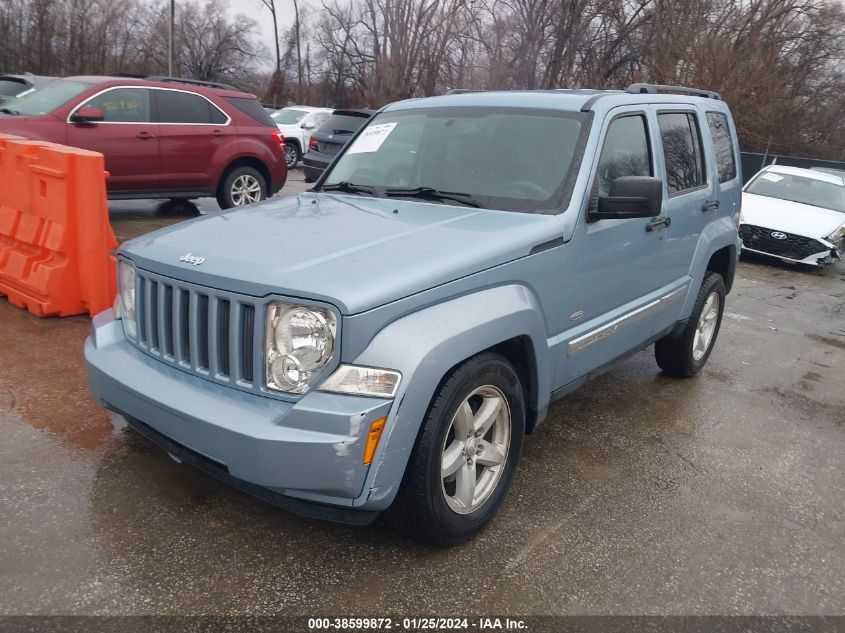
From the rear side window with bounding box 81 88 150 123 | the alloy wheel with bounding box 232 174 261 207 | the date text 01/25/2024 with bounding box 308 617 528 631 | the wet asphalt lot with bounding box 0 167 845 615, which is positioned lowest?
the date text 01/25/2024 with bounding box 308 617 528 631

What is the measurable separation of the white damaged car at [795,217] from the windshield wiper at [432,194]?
8.77 m

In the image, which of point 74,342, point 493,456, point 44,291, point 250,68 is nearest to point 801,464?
point 493,456

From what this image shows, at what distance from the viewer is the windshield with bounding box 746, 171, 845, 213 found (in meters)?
11.9

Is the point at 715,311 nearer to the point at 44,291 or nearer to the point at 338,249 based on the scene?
the point at 338,249

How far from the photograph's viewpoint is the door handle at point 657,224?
401cm

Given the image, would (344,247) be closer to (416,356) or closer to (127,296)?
(416,356)

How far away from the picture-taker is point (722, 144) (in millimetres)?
5246

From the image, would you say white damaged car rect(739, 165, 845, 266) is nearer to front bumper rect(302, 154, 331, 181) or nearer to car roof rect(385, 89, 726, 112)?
car roof rect(385, 89, 726, 112)

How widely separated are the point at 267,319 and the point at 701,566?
207 centimetres

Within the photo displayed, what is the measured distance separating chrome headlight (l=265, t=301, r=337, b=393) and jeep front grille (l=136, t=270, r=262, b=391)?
0.20 ft

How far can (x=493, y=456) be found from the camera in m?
3.07

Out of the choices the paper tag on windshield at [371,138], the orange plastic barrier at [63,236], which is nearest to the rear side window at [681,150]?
the paper tag on windshield at [371,138]

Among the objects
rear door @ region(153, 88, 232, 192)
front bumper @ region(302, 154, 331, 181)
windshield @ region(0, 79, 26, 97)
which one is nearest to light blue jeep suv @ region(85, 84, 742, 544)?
rear door @ region(153, 88, 232, 192)

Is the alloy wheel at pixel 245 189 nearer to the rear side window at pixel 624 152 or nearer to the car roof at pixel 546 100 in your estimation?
the car roof at pixel 546 100
